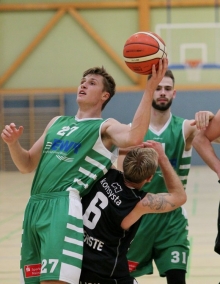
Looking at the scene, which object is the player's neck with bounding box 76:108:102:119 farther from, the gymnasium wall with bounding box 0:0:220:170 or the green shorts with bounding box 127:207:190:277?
the gymnasium wall with bounding box 0:0:220:170

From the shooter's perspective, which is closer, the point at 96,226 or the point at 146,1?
the point at 96,226

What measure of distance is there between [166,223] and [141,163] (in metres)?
1.26

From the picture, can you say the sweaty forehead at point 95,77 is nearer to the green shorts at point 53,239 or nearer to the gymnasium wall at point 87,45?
the green shorts at point 53,239

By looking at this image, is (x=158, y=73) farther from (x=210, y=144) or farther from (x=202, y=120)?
(x=210, y=144)

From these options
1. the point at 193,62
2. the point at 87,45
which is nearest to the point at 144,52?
the point at 193,62

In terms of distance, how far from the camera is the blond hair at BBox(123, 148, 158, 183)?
3.86m

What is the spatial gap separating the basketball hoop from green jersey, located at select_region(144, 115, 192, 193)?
13.3 meters

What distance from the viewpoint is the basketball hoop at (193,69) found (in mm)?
18289

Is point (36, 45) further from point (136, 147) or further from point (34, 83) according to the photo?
point (136, 147)

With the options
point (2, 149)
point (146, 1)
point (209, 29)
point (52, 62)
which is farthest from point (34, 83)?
point (209, 29)

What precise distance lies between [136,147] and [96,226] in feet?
1.91

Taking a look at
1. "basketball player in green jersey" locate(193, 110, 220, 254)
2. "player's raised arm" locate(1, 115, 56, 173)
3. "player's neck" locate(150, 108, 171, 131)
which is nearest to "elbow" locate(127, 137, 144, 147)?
"player's raised arm" locate(1, 115, 56, 173)

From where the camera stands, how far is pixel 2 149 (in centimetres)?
1855

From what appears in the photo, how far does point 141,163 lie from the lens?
3865 mm
